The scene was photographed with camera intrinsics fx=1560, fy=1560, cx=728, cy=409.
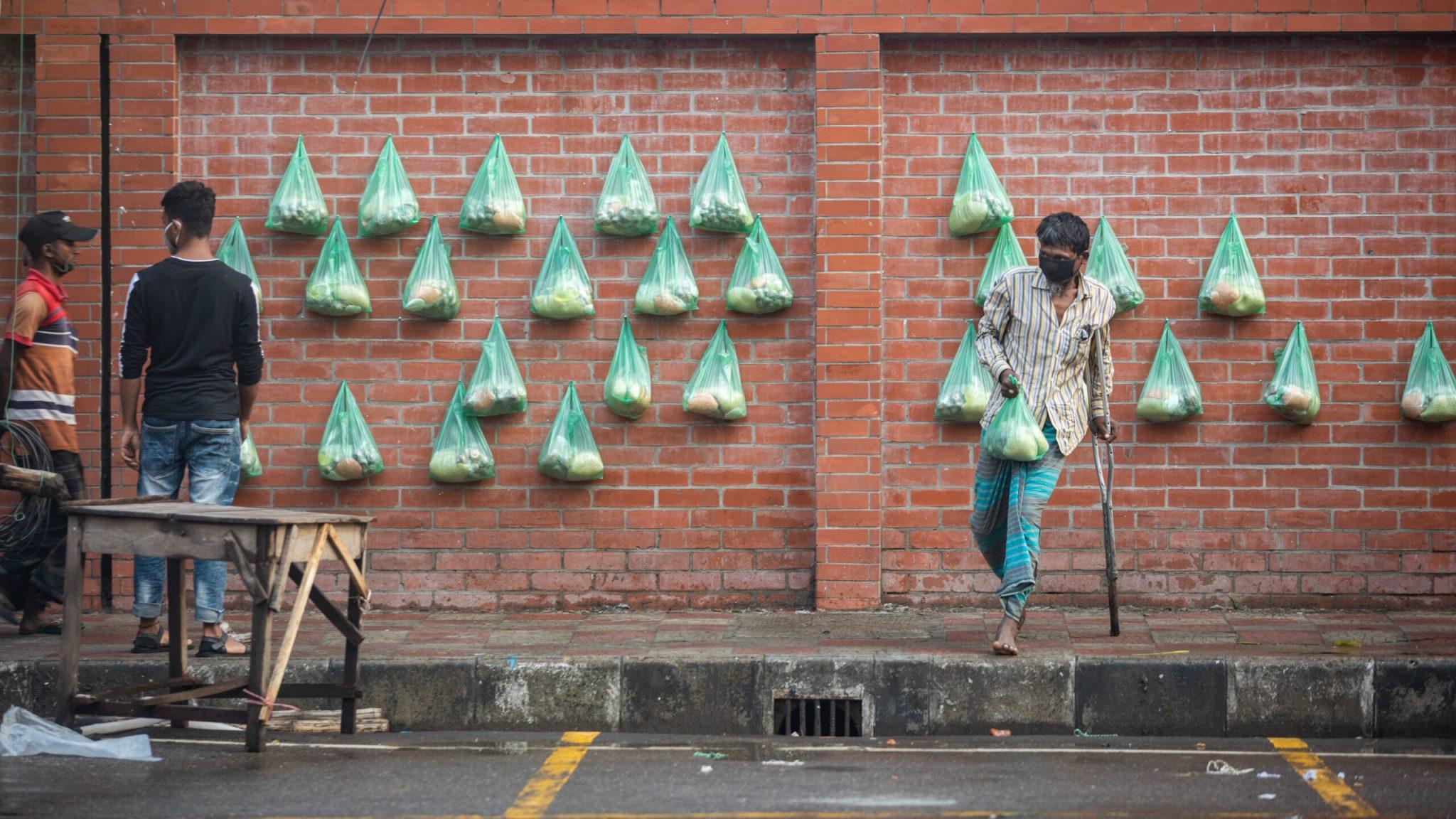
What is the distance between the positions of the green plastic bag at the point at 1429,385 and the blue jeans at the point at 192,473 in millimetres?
5620

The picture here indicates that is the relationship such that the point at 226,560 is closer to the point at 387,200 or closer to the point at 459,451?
the point at 459,451

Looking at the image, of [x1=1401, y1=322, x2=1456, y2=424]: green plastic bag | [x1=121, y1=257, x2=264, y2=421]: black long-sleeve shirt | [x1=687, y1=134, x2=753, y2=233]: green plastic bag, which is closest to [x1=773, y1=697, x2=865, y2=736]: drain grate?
[x1=687, y1=134, x2=753, y2=233]: green plastic bag

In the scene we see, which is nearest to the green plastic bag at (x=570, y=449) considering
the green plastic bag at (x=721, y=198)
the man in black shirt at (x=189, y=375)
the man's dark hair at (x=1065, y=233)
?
the green plastic bag at (x=721, y=198)

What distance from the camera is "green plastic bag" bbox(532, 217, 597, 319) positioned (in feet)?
25.5

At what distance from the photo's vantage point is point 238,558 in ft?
17.5

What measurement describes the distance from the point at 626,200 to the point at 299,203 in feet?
5.38

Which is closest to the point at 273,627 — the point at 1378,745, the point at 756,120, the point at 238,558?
the point at 238,558

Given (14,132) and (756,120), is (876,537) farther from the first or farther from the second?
(14,132)

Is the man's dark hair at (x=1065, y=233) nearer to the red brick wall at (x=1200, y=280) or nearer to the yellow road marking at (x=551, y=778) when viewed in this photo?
the red brick wall at (x=1200, y=280)

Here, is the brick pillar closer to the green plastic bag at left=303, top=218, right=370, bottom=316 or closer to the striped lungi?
the striped lungi

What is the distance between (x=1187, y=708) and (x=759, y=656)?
174cm

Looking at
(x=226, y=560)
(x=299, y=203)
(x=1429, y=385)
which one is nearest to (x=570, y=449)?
(x=299, y=203)

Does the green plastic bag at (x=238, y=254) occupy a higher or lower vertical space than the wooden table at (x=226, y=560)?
higher

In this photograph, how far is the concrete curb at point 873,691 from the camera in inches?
248
